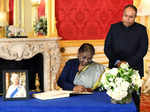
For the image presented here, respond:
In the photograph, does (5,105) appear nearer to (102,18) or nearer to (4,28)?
(4,28)

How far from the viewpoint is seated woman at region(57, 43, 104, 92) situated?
3426 millimetres

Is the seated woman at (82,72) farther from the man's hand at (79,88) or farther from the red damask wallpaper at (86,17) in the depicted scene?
the red damask wallpaper at (86,17)

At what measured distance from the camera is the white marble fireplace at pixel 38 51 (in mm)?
5578

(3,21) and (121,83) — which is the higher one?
(3,21)

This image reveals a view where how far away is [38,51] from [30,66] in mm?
316

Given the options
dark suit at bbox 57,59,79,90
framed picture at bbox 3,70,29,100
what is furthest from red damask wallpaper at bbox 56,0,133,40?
framed picture at bbox 3,70,29,100

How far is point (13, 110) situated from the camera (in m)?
2.56

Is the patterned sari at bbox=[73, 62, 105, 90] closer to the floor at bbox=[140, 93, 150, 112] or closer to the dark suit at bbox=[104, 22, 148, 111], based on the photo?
the dark suit at bbox=[104, 22, 148, 111]

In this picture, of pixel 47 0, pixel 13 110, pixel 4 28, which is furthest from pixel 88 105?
pixel 47 0

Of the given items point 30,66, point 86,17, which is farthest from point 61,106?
point 86,17

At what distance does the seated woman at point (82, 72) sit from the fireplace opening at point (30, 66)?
2.29 metres

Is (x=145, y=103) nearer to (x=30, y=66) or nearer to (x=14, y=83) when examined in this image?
(x=30, y=66)

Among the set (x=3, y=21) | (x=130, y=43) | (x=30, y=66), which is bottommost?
(x=30, y=66)

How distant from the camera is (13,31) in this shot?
17.7 feet
